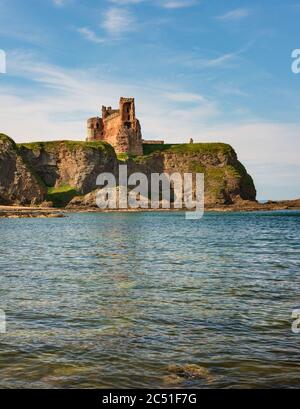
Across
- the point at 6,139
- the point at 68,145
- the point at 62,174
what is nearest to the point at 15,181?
the point at 6,139

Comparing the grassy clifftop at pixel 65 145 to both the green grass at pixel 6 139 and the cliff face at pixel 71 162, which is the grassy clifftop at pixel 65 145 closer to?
the cliff face at pixel 71 162

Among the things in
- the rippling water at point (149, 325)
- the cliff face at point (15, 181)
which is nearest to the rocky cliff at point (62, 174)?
the cliff face at point (15, 181)

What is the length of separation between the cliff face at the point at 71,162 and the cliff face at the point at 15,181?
38.1 ft

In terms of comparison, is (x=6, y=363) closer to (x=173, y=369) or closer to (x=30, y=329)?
(x=30, y=329)

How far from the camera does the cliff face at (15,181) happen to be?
17100cm

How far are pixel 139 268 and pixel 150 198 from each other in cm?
16026

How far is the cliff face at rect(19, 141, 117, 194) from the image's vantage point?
7298 inches

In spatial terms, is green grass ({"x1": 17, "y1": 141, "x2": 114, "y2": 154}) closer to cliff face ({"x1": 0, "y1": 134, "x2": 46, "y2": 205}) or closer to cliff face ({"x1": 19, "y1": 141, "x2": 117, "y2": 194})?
cliff face ({"x1": 19, "y1": 141, "x2": 117, "y2": 194})

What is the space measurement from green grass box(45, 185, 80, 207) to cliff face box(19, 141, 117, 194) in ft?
6.14

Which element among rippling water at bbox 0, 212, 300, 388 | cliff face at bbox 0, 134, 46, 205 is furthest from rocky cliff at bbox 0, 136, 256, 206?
rippling water at bbox 0, 212, 300, 388

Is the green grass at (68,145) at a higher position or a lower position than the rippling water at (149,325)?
higher

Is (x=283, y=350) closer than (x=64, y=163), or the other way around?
(x=283, y=350)

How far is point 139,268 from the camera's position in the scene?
2748 cm

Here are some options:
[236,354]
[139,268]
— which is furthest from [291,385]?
[139,268]
